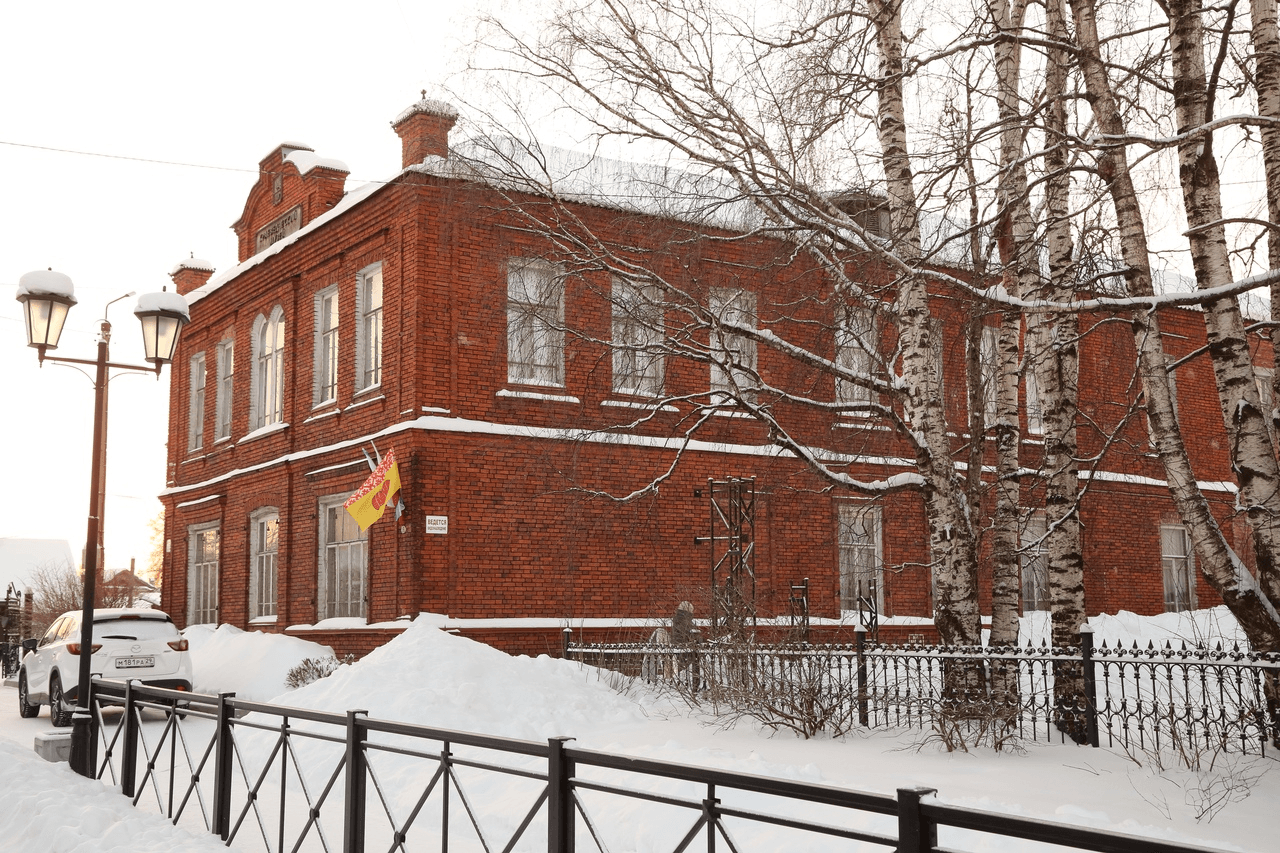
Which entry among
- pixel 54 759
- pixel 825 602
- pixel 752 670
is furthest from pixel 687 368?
pixel 54 759

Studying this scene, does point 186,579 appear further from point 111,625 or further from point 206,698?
point 206,698

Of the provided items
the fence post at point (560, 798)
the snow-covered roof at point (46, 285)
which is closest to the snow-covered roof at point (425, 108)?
the snow-covered roof at point (46, 285)

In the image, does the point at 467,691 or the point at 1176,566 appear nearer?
the point at 467,691

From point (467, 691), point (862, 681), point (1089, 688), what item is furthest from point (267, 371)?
point (1089, 688)

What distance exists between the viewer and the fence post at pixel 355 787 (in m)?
6.13

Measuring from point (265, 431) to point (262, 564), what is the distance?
2612 millimetres

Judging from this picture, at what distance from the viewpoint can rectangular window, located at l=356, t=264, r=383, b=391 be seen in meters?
18.6

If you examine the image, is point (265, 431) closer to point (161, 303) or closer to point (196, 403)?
point (196, 403)

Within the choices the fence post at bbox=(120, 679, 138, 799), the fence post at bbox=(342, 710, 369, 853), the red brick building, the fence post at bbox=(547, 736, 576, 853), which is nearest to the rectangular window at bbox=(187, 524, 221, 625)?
the red brick building

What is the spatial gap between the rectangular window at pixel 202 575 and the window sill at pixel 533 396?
9.79m

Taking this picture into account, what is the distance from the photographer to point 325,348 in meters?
20.2

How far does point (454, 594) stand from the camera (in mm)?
16391

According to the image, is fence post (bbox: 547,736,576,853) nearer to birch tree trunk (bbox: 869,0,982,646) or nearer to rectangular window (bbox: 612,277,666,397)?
rectangular window (bbox: 612,277,666,397)

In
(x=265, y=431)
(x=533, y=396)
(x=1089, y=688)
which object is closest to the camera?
(x=1089, y=688)
